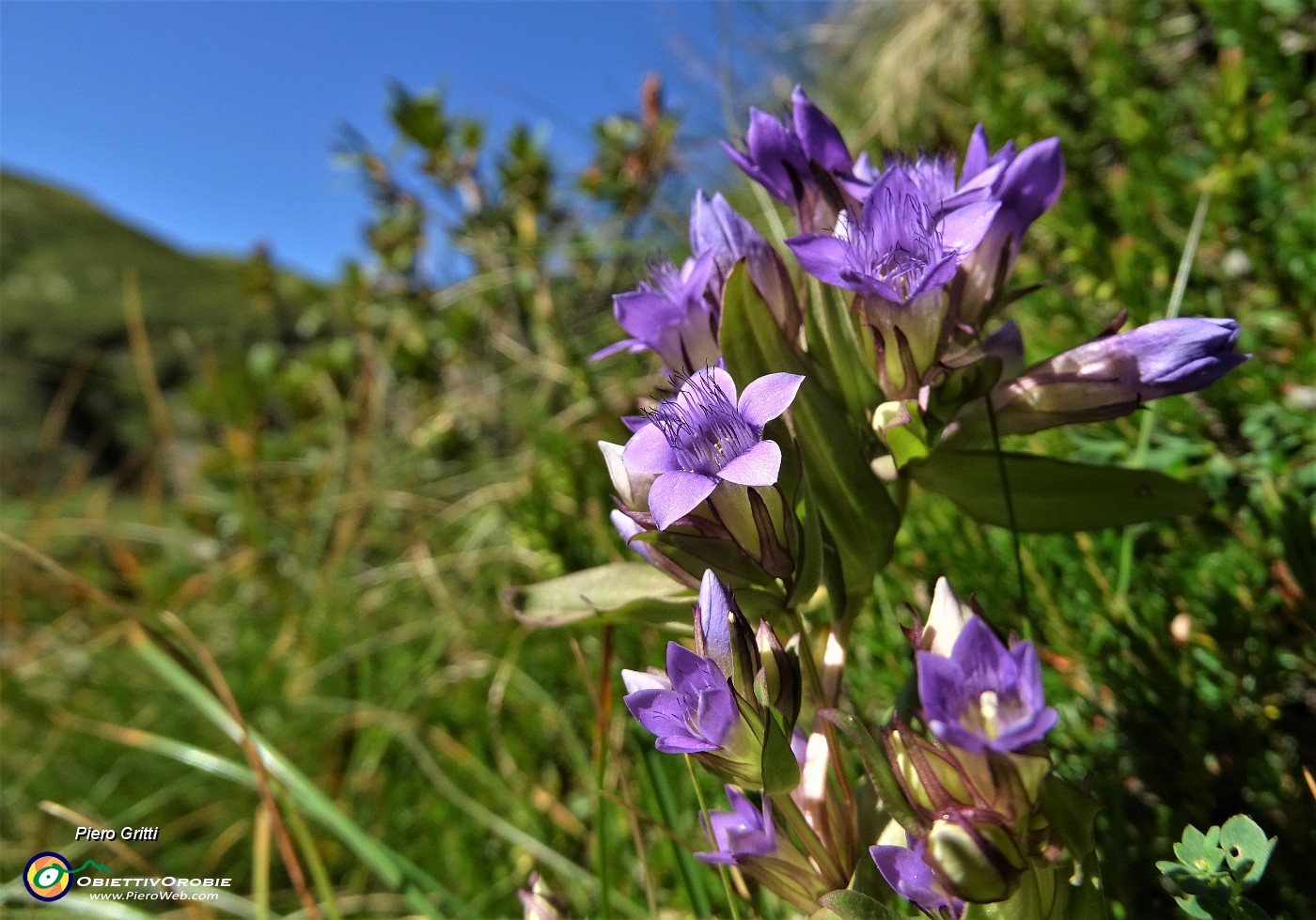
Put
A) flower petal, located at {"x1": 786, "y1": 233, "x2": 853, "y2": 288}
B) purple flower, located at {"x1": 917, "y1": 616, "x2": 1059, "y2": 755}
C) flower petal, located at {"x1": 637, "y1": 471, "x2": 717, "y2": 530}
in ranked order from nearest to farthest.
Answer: purple flower, located at {"x1": 917, "y1": 616, "x2": 1059, "y2": 755}
flower petal, located at {"x1": 637, "y1": 471, "x2": 717, "y2": 530}
flower petal, located at {"x1": 786, "y1": 233, "x2": 853, "y2": 288}

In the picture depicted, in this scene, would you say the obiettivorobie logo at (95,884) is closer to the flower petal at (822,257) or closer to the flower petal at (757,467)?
the flower petal at (757,467)

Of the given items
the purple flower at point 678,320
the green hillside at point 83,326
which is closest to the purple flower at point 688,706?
the purple flower at point 678,320

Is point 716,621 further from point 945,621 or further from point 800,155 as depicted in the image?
point 800,155

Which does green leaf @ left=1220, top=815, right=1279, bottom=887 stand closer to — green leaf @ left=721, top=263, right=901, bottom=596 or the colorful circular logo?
green leaf @ left=721, top=263, right=901, bottom=596

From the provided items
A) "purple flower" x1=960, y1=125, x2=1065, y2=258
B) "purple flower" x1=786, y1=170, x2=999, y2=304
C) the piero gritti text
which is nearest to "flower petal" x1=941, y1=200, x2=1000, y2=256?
"purple flower" x1=786, y1=170, x2=999, y2=304

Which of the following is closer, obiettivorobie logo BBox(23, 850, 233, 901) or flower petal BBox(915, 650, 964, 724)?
flower petal BBox(915, 650, 964, 724)

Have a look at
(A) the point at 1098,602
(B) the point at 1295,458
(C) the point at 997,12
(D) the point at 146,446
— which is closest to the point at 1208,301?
(B) the point at 1295,458

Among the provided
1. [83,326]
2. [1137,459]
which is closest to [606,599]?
[1137,459]
